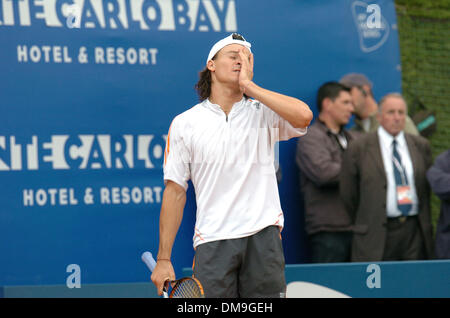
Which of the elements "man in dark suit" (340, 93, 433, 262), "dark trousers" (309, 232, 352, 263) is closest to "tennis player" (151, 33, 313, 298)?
"man in dark suit" (340, 93, 433, 262)

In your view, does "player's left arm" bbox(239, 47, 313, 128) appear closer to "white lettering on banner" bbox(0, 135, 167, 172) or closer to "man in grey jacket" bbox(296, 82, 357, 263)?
"white lettering on banner" bbox(0, 135, 167, 172)

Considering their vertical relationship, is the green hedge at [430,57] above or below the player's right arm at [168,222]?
above

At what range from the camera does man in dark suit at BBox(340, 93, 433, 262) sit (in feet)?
22.3

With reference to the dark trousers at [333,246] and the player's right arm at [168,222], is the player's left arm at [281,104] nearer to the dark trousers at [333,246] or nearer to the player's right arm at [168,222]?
the player's right arm at [168,222]

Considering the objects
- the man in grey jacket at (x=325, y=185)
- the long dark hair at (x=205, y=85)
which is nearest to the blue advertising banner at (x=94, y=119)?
the man in grey jacket at (x=325, y=185)

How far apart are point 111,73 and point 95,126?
1.50 feet

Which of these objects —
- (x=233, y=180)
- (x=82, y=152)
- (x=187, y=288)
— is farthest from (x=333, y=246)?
(x=187, y=288)

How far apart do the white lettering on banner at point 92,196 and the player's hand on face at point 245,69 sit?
258cm

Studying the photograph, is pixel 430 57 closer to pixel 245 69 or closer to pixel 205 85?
pixel 205 85

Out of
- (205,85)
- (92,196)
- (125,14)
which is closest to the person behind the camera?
(205,85)

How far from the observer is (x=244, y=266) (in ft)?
13.9

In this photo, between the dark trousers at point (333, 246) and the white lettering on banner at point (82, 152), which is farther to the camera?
the dark trousers at point (333, 246)

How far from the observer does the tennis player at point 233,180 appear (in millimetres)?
4207

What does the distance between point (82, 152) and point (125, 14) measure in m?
1.21
